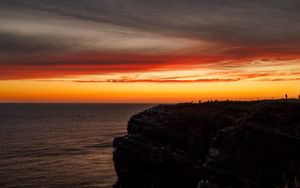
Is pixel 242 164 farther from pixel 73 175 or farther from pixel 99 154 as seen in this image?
pixel 99 154

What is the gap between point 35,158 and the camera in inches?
3565

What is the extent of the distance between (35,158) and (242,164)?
6769cm

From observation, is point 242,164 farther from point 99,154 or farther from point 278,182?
point 99,154

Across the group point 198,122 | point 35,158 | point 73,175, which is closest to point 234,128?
point 198,122

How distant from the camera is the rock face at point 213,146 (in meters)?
32.1

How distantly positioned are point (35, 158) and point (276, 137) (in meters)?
69.3

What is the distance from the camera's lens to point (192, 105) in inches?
2253

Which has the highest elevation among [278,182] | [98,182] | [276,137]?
[276,137]

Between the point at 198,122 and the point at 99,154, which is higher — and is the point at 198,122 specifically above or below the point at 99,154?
above

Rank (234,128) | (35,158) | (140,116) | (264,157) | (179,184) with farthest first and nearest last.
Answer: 1. (35,158)
2. (140,116)
3. (179,184)
4. (234,128)
5. (264,157)

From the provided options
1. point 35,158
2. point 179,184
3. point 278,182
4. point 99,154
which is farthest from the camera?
point 99,154

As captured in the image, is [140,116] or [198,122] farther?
[140,116]

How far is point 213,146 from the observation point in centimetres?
3588

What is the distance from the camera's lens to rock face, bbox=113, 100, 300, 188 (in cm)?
3212
